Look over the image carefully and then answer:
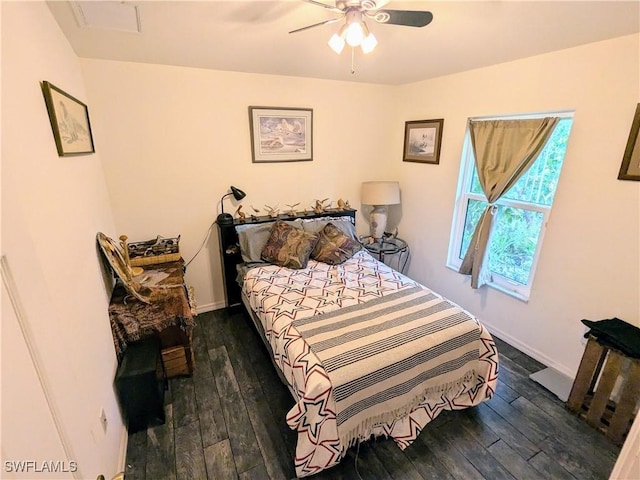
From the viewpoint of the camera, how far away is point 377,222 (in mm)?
3412

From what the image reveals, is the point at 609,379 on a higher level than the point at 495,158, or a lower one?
lower

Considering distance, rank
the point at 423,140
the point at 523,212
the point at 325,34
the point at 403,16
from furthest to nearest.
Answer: the point at 423,140
the point at 523,212
the point at 325,34
the point at 403,16

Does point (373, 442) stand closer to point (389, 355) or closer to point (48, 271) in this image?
point (389, 355)

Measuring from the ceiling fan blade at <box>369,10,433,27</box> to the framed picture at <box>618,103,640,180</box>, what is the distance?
1458 millimetres

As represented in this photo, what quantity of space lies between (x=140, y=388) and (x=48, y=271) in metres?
1.03

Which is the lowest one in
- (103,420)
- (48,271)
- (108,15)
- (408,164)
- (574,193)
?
(103,420)

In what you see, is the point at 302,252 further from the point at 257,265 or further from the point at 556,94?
the point at 556,94

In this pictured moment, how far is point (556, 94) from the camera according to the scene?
2.09 m

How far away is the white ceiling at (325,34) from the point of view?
1.49 m

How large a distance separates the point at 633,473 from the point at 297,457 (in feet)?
4.22

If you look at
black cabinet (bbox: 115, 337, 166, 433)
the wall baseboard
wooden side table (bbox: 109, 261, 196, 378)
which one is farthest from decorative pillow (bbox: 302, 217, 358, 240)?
black cabinet (bbox: 115, 337, 166, 433)

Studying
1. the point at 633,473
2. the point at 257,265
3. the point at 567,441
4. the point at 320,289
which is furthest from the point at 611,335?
the point at 257,265

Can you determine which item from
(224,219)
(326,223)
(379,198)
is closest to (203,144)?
(224,219)

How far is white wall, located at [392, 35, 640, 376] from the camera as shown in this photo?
6.04 feet
